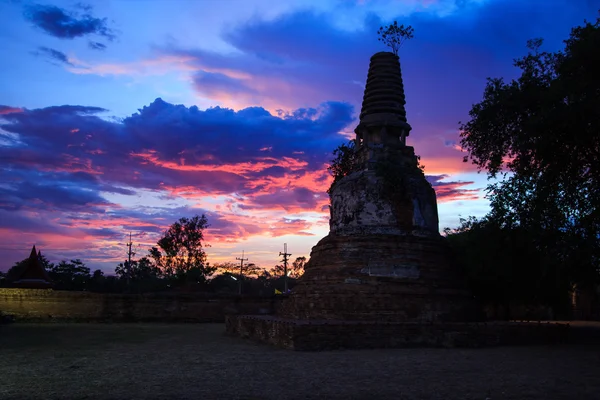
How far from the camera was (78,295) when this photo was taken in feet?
75.4

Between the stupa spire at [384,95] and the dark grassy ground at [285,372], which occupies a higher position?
the stupa spire at [384,95]

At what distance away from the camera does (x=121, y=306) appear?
23.4m

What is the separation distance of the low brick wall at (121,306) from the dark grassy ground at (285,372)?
9.48 meters

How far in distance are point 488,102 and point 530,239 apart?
3974 millimetres

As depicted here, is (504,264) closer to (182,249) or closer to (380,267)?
(380,267)

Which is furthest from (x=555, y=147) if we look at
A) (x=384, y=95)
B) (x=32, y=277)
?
(x=32, y=277)

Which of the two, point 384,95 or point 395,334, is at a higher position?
point 384,95

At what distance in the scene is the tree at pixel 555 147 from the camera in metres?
11.9

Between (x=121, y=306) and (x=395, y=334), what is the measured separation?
15.0 metres

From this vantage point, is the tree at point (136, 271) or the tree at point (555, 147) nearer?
the tree at point (555, 147)

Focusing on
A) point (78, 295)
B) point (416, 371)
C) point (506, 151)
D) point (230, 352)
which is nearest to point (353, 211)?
point (506, 151)

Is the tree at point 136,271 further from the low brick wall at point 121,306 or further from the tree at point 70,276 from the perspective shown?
the low brick wall at point 121,306

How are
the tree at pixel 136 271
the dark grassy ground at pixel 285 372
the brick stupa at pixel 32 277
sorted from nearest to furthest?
the dark grassy ground at pixel 285 372
the brick stupa at pixel 32 277
the tree at pixel 136 271

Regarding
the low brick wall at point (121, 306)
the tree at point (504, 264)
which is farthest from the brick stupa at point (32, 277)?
the tree at point (504, 264)
